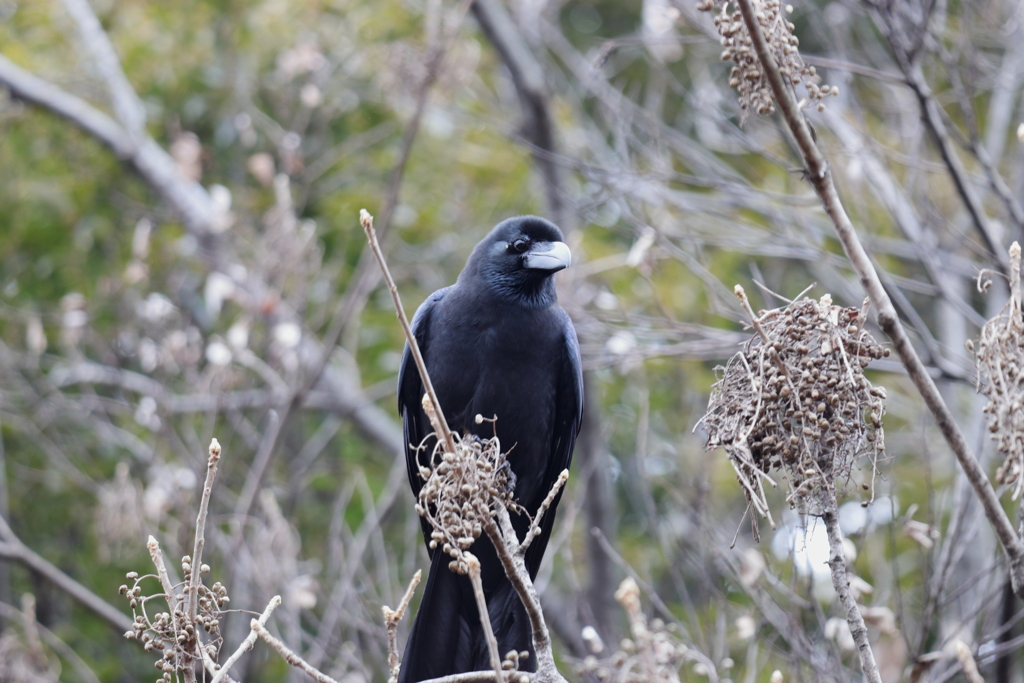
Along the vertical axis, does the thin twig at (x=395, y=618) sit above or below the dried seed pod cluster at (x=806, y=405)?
below

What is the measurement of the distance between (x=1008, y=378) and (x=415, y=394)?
2.73 metres

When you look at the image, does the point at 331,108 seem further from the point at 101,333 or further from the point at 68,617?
the point at 68,617

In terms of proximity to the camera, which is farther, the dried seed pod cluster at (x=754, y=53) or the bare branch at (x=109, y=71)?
the bare branch at (x=109, y=71)

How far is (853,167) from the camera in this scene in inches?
212

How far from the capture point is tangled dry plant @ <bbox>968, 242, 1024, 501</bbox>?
2.17 m

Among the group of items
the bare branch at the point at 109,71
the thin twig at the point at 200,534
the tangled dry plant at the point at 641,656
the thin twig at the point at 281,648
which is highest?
the bare branch at the point at 109,71

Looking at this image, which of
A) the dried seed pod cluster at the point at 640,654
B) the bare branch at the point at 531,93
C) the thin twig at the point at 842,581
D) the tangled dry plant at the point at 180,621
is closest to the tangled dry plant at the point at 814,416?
the thin twig at the point at 842,581

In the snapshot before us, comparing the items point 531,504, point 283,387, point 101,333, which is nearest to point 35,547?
point 101,333

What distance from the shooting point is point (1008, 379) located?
228cm

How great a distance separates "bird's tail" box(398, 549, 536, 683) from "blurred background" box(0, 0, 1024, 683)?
992mm

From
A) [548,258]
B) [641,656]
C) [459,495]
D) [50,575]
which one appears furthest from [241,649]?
[50,575]

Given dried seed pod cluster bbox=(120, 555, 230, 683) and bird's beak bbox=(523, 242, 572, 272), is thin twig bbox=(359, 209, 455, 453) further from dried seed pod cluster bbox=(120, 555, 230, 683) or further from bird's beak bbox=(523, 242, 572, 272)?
bird's beak bbox=(523, 242, 572, 272)

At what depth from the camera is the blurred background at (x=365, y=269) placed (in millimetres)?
5430

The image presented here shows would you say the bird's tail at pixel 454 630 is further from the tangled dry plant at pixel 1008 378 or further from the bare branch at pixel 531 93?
the bare branch at pixel 531 93
